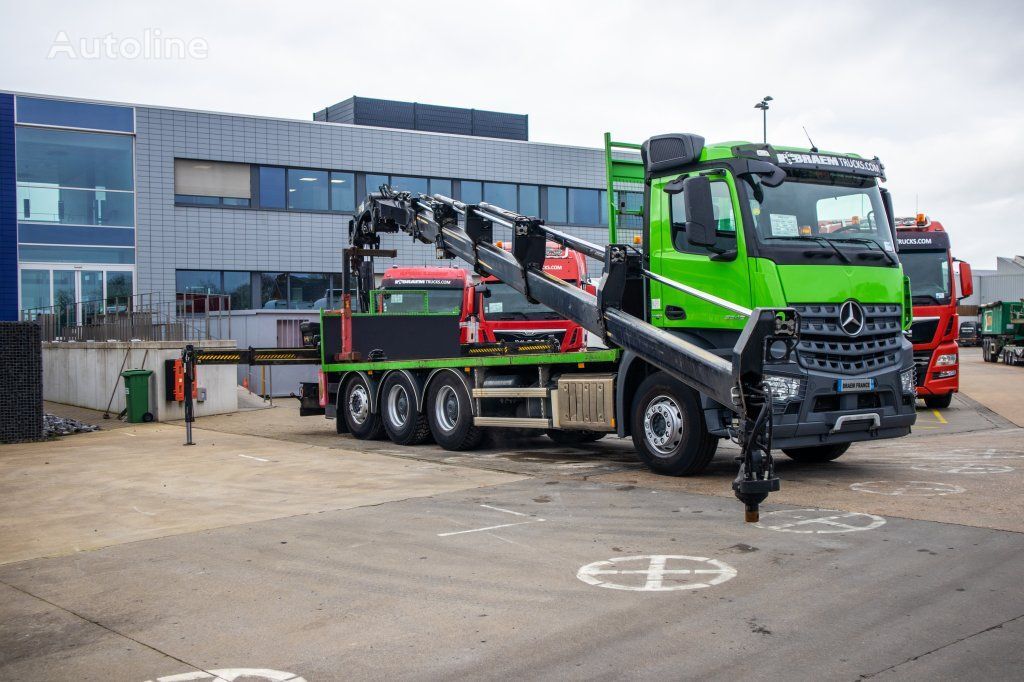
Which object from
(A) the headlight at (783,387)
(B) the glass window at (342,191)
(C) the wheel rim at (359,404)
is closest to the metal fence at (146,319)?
(C) the wheel rim at (359,404)

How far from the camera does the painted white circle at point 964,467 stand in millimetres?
10125

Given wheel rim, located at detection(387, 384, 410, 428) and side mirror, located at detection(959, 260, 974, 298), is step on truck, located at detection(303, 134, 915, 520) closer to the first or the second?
wheel rim, located at detection(387, 384, 410, 428)

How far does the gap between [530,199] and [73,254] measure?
1524 centimetres

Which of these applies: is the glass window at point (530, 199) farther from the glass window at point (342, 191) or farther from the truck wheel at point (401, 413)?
the truck wheel at point (401, 413)

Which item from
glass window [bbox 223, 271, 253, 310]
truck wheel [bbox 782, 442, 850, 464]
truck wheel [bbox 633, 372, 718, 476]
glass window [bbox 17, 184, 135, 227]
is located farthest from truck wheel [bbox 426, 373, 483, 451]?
glass window [bbox 17, 184, 135, 227]

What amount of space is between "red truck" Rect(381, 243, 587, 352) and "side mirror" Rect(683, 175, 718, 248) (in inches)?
249

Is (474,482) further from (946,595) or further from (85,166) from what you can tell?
(85,166)

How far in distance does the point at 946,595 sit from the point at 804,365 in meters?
3.91

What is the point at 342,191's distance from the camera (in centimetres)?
3209

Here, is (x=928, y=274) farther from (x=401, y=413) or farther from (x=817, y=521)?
(x=817, y=521)

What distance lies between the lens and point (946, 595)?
213 inches

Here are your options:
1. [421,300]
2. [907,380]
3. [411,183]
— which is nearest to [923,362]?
[907,380]

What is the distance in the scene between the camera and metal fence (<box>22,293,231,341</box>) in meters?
21.6

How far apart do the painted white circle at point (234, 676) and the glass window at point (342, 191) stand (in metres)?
28.3
